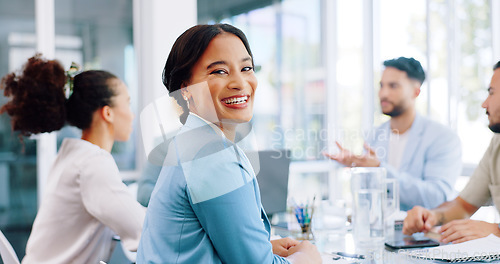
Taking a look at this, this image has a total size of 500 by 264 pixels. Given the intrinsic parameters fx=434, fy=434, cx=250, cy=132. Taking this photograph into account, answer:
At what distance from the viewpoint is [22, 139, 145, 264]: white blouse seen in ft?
4.95

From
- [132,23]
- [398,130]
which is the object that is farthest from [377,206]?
[132,23]

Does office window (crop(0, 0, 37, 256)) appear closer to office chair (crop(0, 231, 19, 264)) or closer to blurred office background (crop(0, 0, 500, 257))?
blurred office background (crop(0, 0, 500, 257))

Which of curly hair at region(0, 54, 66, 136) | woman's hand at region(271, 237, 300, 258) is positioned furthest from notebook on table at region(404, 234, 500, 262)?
curly hair at region(0, 54, 66, 136)

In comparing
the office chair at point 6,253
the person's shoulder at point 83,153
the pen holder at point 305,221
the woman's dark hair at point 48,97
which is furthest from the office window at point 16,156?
the pen holder at point 305,221

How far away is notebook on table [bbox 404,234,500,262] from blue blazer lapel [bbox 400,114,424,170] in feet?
4.52

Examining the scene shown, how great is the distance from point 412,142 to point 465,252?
5.09 ft

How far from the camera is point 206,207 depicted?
2.77ft

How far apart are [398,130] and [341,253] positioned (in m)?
1.79

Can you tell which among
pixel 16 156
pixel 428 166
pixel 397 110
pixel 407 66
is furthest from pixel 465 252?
pixel 16 156

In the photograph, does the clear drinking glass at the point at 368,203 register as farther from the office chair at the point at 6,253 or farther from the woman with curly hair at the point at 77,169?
the office chair at the point at 6,253

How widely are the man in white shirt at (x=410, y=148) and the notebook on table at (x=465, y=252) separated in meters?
0.87

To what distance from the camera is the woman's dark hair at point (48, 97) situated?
1654 millimetres

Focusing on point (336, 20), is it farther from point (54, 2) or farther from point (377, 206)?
point (377, 206)

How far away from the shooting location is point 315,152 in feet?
15.4
